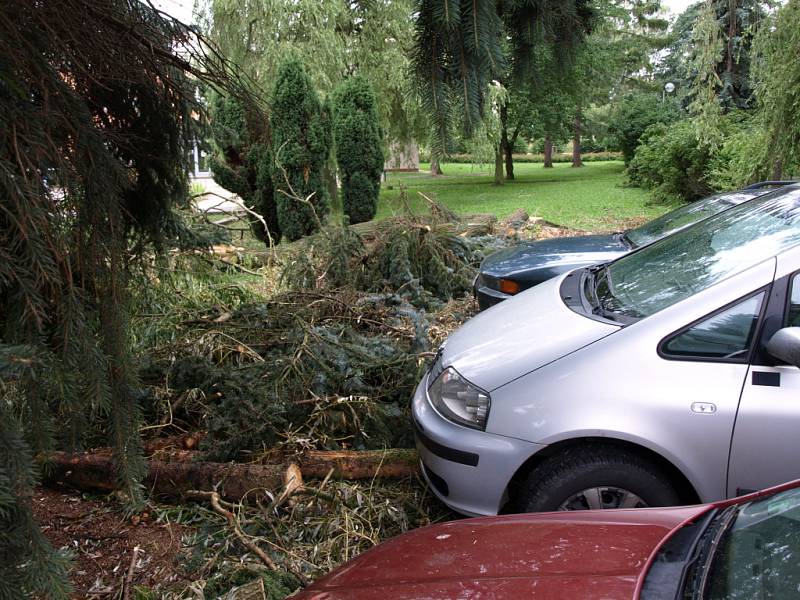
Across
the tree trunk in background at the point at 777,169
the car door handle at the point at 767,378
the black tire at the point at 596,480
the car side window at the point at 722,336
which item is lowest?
the black tire at the point at 596,480

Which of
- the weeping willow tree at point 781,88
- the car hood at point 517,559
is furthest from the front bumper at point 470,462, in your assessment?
the weeping willow tree at point 781,88

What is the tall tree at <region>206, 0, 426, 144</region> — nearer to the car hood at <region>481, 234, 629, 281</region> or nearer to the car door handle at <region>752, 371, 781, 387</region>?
the car hood at <region>481, 234, 629, 281</region>

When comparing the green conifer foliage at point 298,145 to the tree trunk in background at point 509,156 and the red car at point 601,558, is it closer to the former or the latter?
the red car at point 601,558

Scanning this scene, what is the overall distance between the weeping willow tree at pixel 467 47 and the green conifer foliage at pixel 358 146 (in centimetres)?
1161

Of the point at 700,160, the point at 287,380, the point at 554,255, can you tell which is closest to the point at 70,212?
the point at 287,380

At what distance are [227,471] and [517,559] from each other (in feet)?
7.01

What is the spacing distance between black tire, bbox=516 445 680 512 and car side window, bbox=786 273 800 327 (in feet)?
2.59

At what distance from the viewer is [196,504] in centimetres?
338

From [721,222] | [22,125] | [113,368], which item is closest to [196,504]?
[113,368]

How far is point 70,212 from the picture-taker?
197cm

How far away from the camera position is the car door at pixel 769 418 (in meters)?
2.38

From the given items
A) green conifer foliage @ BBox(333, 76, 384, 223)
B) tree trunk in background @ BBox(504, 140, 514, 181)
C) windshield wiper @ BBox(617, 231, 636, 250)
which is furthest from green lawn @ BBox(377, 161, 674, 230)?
windshield wiper @ BBox(617, 231, 636, 250)

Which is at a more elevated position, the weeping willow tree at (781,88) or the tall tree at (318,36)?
the tall tree at (318,36)

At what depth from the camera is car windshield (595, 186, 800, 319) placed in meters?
2.80
